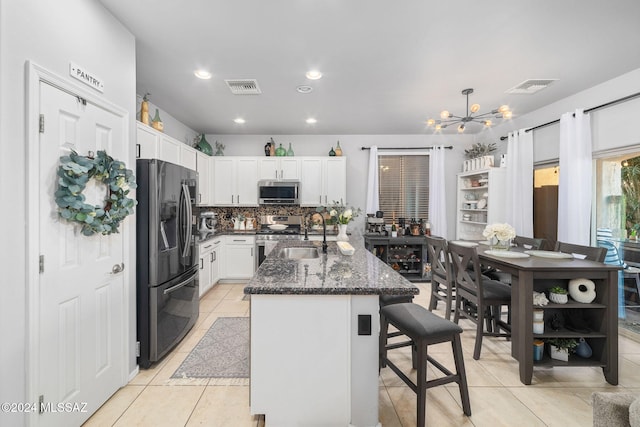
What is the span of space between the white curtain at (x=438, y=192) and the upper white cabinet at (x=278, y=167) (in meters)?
2.53

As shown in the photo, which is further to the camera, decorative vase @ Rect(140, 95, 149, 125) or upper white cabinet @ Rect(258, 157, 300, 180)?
upper white cabinet @ Rect(258, 157, 300, 180)

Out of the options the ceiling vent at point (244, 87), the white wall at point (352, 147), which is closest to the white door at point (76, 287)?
the ceiling vent at point (244, 87)

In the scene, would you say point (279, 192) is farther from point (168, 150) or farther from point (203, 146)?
point (168, 150)

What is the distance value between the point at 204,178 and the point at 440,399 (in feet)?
14.7

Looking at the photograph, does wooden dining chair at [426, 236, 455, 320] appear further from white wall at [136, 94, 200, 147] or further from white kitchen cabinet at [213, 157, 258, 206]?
white wall at [136, 94, 200, 147]

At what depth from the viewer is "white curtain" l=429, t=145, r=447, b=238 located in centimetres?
527

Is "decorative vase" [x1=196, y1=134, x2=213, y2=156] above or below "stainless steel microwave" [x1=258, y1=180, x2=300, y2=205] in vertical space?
above

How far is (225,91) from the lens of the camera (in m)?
3.38

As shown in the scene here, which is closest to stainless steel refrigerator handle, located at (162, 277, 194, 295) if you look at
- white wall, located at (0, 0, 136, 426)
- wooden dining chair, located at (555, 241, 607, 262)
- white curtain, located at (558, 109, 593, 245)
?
white wall, located at (0, 0, 136, 426)

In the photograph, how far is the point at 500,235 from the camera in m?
2.87

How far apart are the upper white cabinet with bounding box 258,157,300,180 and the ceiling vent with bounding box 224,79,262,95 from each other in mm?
1761

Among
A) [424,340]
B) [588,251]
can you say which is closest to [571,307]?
[588,251]

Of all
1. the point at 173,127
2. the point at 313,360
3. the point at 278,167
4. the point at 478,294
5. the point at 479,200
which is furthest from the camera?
the point at 278,167

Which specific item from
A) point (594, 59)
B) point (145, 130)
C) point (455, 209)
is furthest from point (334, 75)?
point (455, 209)
